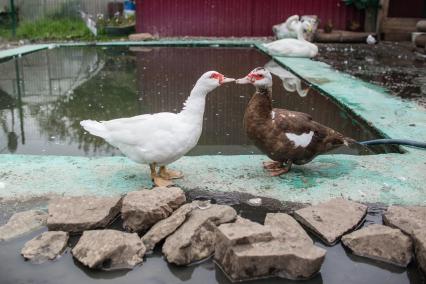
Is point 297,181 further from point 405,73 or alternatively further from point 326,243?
point 405,73

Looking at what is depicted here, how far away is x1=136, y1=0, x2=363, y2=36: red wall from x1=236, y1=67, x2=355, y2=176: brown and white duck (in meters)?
12.2

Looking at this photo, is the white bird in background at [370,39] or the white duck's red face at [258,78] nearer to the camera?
the white duck's red face at [258,78]

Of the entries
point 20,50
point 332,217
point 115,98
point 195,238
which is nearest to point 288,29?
point 20,50

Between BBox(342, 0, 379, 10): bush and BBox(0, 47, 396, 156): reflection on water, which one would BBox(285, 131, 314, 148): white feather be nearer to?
BBox(0, 47, 396, 156): reflection on water

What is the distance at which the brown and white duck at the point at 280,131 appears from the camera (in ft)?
12.4

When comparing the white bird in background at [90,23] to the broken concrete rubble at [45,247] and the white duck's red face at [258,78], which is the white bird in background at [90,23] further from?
the broken concrete rubble at [45,247]

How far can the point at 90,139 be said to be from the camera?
5.11 m

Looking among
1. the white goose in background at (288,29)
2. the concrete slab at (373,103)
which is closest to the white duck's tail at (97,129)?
the concrete slab at (373,103)

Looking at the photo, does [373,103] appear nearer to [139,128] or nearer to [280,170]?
[280,170]

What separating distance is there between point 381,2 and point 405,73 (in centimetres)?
683

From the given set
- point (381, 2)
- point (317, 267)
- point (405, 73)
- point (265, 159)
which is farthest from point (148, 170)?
point (381, 2)

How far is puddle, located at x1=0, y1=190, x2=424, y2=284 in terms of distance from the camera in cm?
263

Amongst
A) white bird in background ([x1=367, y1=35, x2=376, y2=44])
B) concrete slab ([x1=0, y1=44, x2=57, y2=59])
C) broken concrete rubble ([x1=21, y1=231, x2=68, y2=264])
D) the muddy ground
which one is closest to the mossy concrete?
broken concrete rubble ([x1=21, y1=231, x2=68, y2=264])

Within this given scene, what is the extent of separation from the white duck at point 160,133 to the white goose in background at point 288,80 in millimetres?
3820
